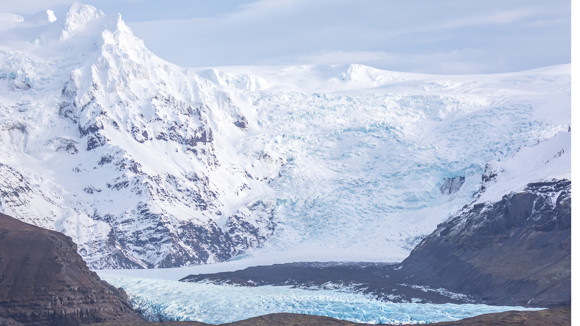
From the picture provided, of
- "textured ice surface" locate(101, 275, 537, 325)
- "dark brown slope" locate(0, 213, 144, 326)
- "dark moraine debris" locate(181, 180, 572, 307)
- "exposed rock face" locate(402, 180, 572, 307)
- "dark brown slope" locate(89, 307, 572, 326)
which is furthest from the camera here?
"dark moraine debris" locate(181, 180, 572, 307)

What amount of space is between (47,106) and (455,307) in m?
149

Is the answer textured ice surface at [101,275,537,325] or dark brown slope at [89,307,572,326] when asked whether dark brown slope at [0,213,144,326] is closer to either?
dark brown slope at [89,307,572,326]

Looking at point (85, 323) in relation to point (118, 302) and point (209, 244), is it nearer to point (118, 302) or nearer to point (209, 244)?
point (118, 302)

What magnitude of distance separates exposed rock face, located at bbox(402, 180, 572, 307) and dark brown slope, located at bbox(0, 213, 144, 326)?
2352 inches

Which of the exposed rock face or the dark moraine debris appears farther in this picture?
the dark moraine debris

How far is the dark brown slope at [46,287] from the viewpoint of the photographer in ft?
245

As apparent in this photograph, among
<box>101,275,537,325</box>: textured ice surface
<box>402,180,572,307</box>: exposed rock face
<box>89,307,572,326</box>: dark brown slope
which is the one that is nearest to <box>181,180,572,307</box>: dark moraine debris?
<box>402,180,572,307</box>: exposed rock face

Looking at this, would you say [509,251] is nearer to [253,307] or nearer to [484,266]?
[484,266]

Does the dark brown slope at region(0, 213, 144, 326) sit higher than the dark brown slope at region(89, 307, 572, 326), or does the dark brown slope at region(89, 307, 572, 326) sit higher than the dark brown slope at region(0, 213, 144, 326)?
the dark brown slope at region(0, 213, 144, 326)

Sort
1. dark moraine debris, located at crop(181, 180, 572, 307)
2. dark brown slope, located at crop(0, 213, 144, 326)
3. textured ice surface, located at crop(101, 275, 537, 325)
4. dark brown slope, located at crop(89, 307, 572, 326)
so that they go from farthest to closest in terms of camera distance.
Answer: dark moraine debris, located at crop(181, 180, 572, 307) < textured ice surface, located at crop(101, 275, 537, 325) < dark brown slope, located at crop(0, 213, 144, 326) < dark brown slope, located at crop(89, 307, 572, 326)

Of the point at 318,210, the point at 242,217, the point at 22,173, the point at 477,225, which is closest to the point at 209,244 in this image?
the point at 242,217

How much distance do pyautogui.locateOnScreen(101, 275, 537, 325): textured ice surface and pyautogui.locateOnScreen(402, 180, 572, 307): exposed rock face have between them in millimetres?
13335

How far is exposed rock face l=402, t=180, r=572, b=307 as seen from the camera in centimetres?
9794

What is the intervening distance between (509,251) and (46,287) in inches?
3160
